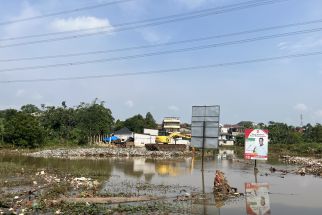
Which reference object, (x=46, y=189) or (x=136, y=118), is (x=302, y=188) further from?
(x=136, y=118)

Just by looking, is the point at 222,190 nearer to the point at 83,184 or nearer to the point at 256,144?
the point at 256,144

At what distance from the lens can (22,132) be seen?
6216 cm

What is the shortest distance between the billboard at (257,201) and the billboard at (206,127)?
333 centimetres

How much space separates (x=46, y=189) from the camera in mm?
19797

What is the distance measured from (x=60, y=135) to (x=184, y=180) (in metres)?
56.8

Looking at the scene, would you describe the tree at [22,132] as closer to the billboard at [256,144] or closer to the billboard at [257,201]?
the billboard at [256,144]

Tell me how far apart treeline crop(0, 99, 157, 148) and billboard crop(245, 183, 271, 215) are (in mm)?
47777

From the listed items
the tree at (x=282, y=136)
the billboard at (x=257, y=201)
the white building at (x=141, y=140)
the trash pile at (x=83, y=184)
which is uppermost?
the tree at (x=282, y=136)

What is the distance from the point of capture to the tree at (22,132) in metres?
62.1

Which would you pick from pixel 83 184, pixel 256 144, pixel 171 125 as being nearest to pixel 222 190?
pixel 256 144

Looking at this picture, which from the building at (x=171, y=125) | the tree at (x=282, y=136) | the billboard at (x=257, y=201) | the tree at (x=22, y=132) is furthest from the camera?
the building at (x=171, y=125)

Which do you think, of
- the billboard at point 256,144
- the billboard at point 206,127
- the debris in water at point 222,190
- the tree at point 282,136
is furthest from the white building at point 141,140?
the debris in water at point 222,190

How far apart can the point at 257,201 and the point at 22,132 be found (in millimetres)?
51270

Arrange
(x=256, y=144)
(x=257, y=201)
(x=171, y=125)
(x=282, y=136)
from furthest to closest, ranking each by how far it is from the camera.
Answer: (x=171, y=125)
(x=282, y=136)
(x=256, y=144)
(x=257, y=201)
